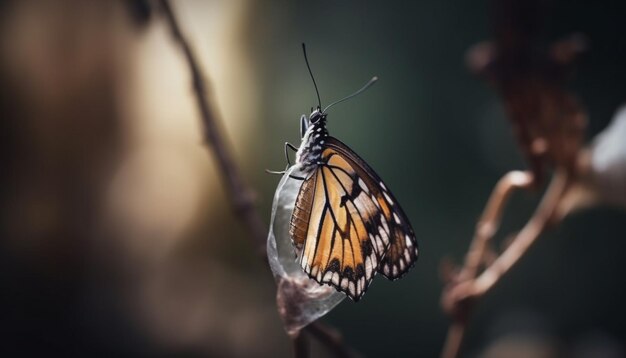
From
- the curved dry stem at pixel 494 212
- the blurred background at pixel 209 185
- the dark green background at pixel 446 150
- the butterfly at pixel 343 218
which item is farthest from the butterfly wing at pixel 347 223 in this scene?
the blurred background at pixel 209 185

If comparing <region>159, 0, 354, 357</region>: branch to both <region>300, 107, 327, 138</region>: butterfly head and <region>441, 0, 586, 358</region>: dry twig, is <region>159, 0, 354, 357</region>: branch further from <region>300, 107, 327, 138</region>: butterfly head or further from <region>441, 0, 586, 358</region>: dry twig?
<region>441, 0, 586, 358</region>: dry twig

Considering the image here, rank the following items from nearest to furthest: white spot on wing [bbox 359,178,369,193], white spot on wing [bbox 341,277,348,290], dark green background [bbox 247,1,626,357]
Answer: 1. white spot on wing [bbox 341,277,348,290]
2. white spot on wing [bbox 359,178,369,193]
3. dark green background [bbox 247,1,626,357]

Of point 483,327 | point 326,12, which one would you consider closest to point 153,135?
point 326,12

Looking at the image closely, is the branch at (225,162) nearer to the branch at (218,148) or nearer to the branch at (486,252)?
the branch at (218,148)

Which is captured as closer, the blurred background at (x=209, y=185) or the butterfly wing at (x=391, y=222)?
the butterfly wing at (x=391, y=222)

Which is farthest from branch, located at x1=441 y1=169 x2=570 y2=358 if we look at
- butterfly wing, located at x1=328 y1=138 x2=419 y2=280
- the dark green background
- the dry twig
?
the dark green background

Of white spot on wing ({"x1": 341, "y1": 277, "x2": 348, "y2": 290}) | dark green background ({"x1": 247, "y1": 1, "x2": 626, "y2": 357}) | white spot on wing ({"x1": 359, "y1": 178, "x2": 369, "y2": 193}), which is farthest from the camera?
dark green background ({"x1": 247, "y1": 1, "x2": 626, "y2": 357})

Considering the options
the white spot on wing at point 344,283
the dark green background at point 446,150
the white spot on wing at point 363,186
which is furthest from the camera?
the dark green background at point 446,150

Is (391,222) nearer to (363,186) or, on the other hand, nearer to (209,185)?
(363,186)

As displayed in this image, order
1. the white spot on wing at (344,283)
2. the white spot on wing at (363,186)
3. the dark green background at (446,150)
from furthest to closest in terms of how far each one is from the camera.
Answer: the dark green background at (446,150)
the white spot on wing at (363,186)
the white spot on wing at (344,283)

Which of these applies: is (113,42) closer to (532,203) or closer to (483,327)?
(532,203)
